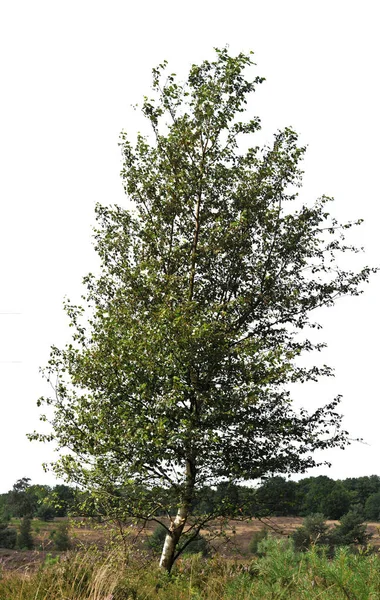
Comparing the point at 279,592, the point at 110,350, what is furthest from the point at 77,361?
the point at 279,592

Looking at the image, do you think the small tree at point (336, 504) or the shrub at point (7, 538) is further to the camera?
the small tree at point (336, 504)

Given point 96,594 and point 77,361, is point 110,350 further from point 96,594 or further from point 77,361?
point 96,594

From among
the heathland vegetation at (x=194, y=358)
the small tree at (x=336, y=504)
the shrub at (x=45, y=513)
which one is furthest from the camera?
the shrub at (x=45, y=513)

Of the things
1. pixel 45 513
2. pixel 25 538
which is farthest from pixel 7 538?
pixel 45 513

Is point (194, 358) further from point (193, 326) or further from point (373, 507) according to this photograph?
point (373, 507)

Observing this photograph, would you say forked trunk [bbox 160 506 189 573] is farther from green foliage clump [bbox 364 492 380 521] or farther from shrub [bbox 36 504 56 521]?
green foliage clump [bbox 364 492 380 521]

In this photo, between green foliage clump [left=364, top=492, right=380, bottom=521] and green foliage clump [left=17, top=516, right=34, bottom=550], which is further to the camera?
green foliage clump [left=364, top=492, right=380, bottom=521]

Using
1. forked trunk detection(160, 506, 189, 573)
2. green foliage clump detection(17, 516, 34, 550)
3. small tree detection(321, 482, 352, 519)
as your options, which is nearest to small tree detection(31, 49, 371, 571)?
forked trunk detection(160, 506, 189, 573)

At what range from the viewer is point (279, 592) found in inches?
244

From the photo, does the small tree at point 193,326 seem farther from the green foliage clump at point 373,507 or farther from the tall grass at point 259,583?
the green foliage clump at point 373,507

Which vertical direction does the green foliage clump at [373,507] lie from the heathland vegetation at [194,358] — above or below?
below

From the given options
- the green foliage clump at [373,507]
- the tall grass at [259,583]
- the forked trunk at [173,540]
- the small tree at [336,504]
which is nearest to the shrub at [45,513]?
the small tree at [336,504]

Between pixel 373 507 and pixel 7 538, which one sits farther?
pixel 373 507

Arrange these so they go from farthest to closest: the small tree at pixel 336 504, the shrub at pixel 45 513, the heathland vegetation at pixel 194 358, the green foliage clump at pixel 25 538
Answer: the shrub at pixel 45 513, the small tree at pixel 336 504, the green foliage clump at pixel 25 538, the heathland vegetation at pixel 194 358
